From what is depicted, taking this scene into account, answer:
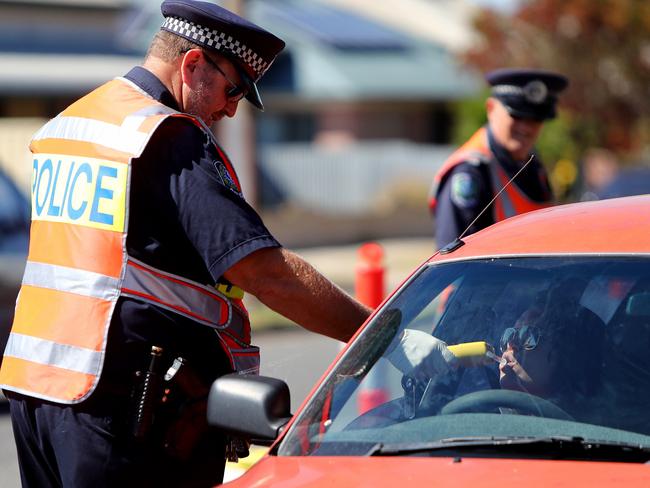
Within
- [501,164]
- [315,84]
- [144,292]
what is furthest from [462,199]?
[315,84]

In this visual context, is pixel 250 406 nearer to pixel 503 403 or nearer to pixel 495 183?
pixel 503 403

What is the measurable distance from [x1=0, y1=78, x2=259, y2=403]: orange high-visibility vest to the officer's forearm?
5.5 inches

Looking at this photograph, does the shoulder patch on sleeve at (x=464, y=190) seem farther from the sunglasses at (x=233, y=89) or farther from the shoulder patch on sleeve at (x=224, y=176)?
the shoulder patch on sleeve at (x=224, y=176)

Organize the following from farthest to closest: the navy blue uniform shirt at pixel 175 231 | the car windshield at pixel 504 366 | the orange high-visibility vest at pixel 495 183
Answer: the orange high-visibility vest at pixel 495 183, the navy blue uniform shirt at pixel 175 231, the car windshield at pixel 504 366

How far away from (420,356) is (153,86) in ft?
3.53

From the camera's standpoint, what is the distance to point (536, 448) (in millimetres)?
2770

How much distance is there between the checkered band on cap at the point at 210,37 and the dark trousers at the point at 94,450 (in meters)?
1.01

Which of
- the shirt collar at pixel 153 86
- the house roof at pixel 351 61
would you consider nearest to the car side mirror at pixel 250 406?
the shirt collar at pixel 153 86

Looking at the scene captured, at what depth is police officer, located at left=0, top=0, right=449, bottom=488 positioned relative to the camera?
3.19 m

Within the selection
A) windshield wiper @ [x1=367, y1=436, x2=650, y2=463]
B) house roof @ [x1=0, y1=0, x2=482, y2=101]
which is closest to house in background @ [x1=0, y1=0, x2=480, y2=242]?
house roof @ [x1=0, y1=0, x2=482, y2=101]

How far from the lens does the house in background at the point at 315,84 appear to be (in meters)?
23.5

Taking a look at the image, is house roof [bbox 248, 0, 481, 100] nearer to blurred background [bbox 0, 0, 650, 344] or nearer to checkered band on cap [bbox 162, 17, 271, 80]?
blurred background [bbox 0, 0, 650, 344]

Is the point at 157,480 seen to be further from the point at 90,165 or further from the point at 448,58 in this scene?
the point at 448,58

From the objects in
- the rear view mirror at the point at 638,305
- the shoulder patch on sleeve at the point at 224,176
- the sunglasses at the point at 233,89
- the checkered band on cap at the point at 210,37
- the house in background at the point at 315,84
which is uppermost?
the checkered band on cap at the point at 210,37
